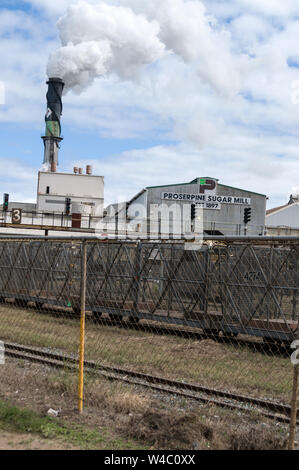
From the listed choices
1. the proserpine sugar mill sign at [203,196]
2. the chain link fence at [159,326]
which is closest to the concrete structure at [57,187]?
the proserpine sugar mill sign at [203,196]

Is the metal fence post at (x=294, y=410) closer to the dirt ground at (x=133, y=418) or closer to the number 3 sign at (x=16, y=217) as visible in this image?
the dirt ground at (x=133, y=418)

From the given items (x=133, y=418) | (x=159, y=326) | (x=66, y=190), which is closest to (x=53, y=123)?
(x=66, y=190)

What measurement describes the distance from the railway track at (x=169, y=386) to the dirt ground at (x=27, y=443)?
318 cm

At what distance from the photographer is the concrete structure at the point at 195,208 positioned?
52000 millimetres

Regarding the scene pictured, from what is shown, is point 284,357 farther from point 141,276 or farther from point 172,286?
point 141,276

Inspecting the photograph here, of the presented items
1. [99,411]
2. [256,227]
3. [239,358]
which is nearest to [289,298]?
[239,358]

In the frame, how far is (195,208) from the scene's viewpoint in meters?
51.1

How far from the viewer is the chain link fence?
26.2ft

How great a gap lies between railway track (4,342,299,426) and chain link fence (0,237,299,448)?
0.08 feet

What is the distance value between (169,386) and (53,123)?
66850 mm

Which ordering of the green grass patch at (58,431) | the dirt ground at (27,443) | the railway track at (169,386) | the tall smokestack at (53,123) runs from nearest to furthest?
the dirt ground at (27,443) < the green grass patch at (58,431) < the railway track at (169,386) < the tall smokestack at (53,123)

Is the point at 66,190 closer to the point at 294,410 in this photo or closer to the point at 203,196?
the point at 203,196
